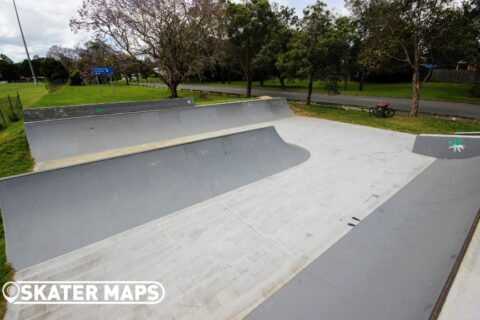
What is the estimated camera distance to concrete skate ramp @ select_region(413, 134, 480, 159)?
5633mm

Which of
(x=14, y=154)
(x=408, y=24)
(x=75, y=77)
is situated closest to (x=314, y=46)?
(x=408, y=24)

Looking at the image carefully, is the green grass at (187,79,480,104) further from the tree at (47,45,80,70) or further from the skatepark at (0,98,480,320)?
the tree at (47,45,80,70)

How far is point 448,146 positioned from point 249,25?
1366 cm

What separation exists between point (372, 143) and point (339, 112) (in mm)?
5717

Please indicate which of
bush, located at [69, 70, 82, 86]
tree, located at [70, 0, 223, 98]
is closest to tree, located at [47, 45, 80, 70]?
bush, located at [69, 70, 82, 86]

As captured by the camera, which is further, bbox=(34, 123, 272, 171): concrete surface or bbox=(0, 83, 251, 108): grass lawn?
bbox=(0, 83, 251, 108): grass lawn

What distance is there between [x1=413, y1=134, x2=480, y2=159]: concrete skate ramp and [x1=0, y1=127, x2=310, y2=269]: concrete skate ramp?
4.44 metres

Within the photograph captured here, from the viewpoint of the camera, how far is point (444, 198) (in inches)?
151

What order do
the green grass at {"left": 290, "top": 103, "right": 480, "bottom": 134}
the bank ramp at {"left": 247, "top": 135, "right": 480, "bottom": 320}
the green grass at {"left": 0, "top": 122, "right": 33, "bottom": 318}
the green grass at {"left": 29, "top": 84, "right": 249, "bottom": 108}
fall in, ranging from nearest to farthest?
1. the bank ramp at {"left": 247, "top": 135, "right": 480, "bottom": 320}
2. the green grass at {"left": 0, "top": 122, "right": 33, "bottom": 318}
3. the green grass at {"left": 290, "top": 103, "right": 480, "bottom": 134}
4. the green grass at {"left": 29, "top": 84, "right": 249, "bottom": 108}

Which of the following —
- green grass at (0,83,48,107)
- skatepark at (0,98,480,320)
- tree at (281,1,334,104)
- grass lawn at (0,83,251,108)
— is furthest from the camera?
green grass at (0,83,48,107)

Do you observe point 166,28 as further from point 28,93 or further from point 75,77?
point 75,77

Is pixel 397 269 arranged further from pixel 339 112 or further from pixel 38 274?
pixel 339 112

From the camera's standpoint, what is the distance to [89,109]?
9.57 meters

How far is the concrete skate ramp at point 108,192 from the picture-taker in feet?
9.96
